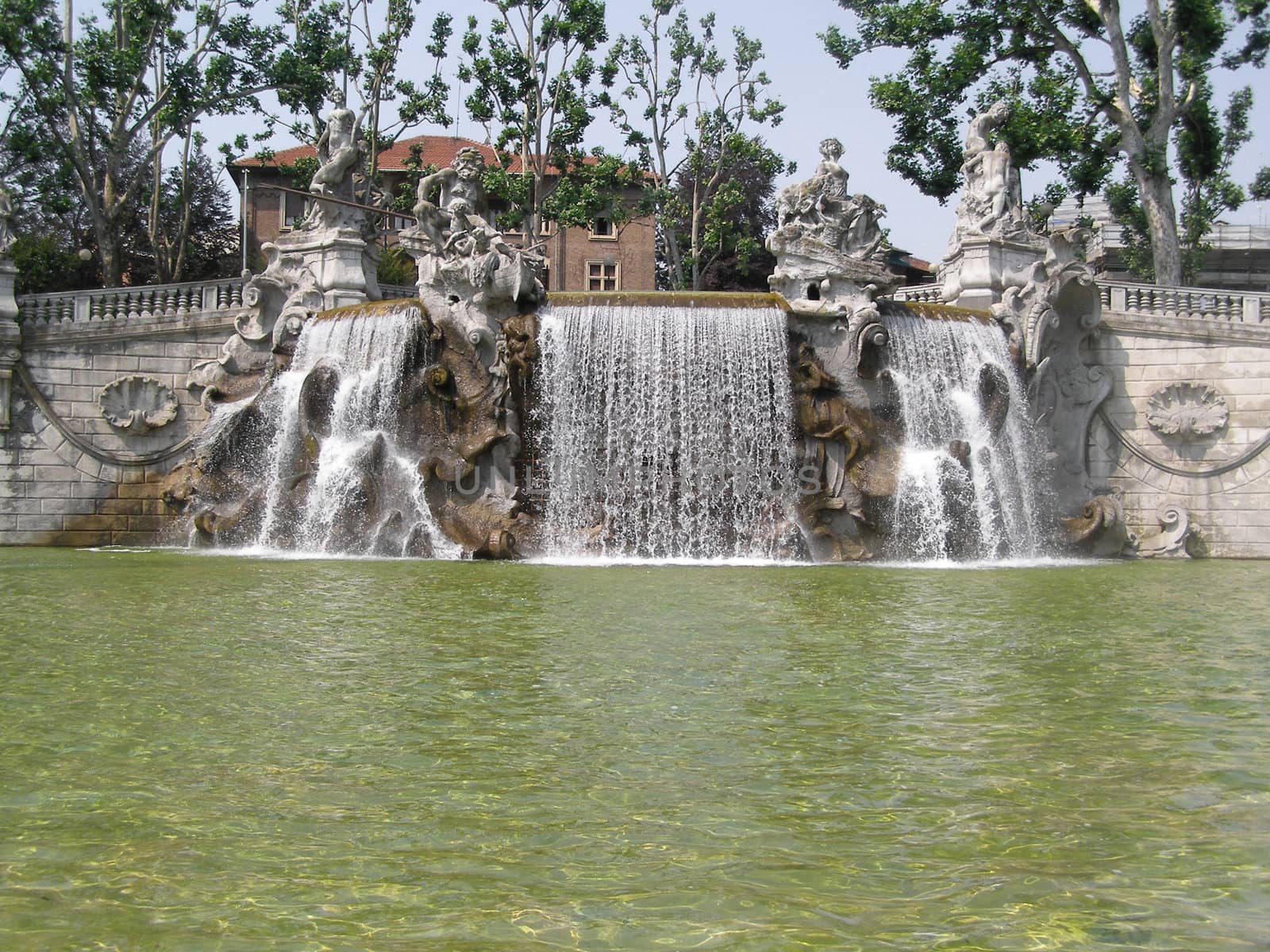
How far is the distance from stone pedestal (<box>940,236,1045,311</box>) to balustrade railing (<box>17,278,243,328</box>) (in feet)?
44.5

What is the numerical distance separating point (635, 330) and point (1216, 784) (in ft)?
52.1

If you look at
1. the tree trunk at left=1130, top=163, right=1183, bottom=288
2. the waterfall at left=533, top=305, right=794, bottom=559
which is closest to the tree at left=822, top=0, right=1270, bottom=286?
the tree trunk at left=1130, top=163, right=1183, bottom=288

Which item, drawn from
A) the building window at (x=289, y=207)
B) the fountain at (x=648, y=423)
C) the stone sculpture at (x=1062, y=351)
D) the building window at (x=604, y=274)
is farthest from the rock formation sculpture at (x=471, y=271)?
the building window at (x=604, y=274)

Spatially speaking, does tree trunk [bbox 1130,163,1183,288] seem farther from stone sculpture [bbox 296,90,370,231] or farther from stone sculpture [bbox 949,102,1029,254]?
stone sculpture [bbox 296,90,370,231]

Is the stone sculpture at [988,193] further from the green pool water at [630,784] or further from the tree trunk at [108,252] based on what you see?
the tree trunk at [108,252]

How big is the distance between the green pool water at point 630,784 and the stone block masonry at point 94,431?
44.5ft

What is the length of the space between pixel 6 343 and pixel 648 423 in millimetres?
11941

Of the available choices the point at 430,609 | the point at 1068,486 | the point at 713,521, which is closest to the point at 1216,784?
the point at 430,609

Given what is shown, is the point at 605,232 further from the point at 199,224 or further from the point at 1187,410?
the point at 1187,410

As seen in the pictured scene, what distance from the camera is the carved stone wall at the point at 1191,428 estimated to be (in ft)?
78.8

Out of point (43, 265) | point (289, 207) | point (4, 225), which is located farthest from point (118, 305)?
point (289, 207)

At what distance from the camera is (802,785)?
20.0 feet

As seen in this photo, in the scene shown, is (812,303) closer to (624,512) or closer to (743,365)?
(743,365)

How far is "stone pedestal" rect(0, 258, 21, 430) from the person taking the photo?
2391 cm
